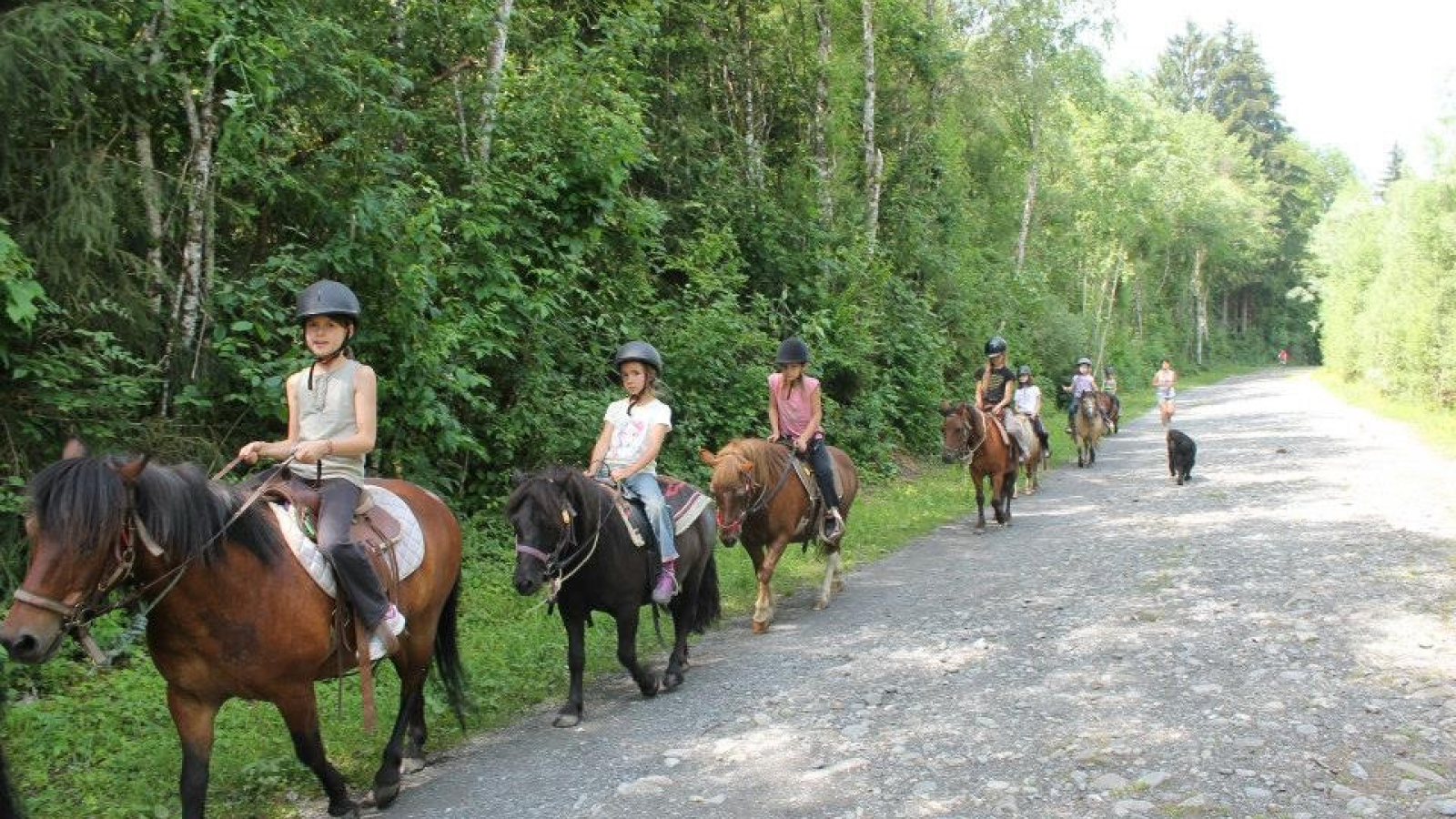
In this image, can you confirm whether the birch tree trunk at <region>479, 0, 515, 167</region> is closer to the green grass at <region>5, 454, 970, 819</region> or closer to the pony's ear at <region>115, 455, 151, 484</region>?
the green grass at <region>5, 454, 970, 819</region>

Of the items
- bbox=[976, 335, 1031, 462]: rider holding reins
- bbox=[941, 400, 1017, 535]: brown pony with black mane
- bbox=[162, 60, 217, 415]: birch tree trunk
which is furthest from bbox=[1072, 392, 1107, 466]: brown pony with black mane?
bbox=[162, 60, 217, 415]: birch tree trunk

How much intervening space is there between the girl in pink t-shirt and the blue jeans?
8.86ft

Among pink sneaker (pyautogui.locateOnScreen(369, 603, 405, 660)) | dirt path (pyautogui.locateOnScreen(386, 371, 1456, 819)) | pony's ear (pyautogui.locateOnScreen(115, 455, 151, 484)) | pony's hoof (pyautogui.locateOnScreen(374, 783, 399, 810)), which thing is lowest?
dirt path (pyautogui.locateOnScreen(386, 371, 1456, 819))

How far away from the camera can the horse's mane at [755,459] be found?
26.7ft

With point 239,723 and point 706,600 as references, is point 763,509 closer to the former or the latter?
point 706,600

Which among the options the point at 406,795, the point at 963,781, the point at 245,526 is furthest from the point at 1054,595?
the point at 245,526

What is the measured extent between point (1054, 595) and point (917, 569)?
85.2 inches

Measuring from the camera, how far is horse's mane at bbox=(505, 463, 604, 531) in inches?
230

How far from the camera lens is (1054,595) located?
889 centimetres

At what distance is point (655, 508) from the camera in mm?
6844

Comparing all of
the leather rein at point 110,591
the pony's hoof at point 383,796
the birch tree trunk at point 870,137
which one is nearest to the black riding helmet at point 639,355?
the pony's hoof at point 383,796

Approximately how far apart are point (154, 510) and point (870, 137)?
18.9m

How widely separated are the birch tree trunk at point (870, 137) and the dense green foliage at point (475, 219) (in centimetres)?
9

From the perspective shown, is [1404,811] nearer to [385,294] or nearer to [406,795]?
[406,795]
